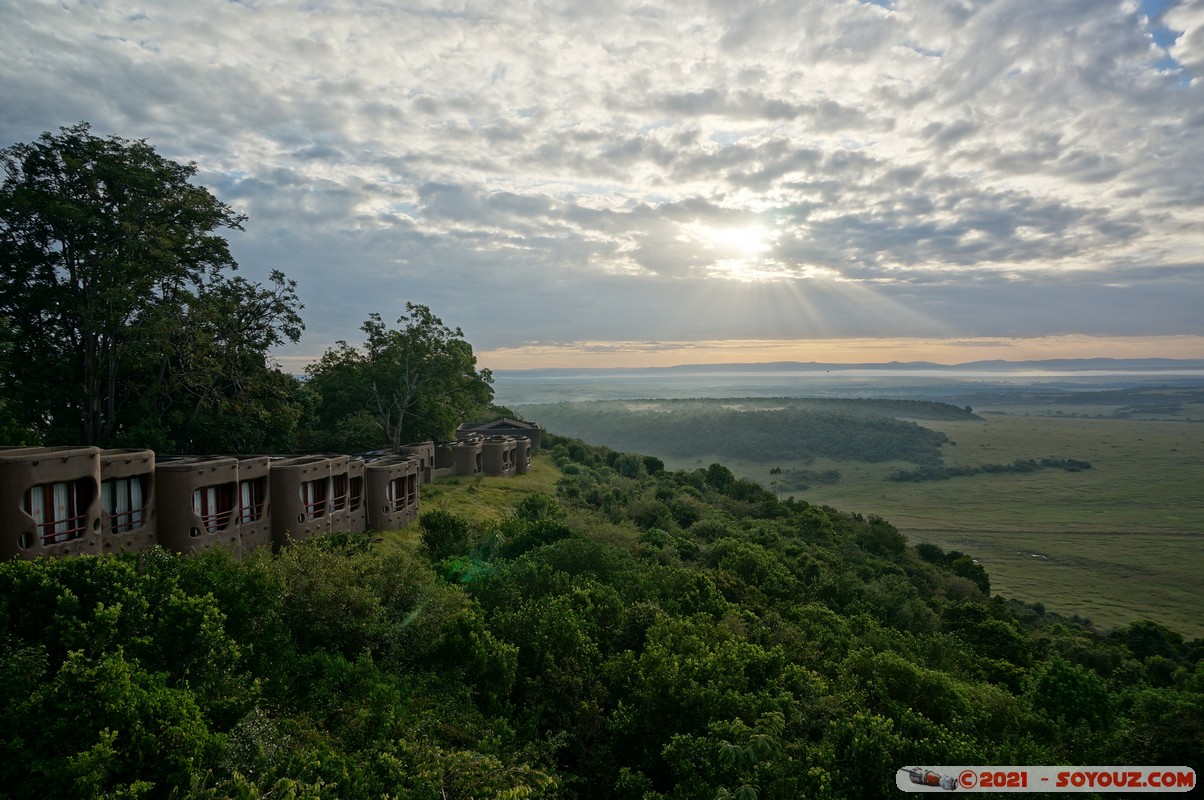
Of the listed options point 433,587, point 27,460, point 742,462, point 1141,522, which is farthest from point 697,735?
point 742,462

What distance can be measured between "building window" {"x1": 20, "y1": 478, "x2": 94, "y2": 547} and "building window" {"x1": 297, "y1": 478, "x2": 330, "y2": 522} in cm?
919

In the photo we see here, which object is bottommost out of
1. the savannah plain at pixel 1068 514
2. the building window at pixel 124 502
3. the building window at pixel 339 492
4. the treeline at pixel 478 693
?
the savannah plain at pixel 1068 514

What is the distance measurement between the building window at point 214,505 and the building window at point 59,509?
12.8ft

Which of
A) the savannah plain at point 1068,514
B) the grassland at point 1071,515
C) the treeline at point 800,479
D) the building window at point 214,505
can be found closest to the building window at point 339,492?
the building window at point 214,505

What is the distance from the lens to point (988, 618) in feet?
137

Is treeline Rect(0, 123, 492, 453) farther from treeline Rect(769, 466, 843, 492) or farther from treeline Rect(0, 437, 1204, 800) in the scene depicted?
treeline Rect(769, 466, 843, 492)

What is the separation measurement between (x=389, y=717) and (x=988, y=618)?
131ft

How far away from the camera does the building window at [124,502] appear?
23.0m

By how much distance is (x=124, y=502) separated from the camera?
2355 cm

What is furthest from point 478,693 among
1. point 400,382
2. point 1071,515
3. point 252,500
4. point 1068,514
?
point 1068,514

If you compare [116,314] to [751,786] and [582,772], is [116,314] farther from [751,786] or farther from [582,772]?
[751,786]

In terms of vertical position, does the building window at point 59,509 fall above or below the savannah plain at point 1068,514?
above

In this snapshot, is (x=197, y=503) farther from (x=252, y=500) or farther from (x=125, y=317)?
(x=125, y=317)

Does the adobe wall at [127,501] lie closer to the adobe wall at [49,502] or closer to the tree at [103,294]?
the adobe wall at [49,502]
